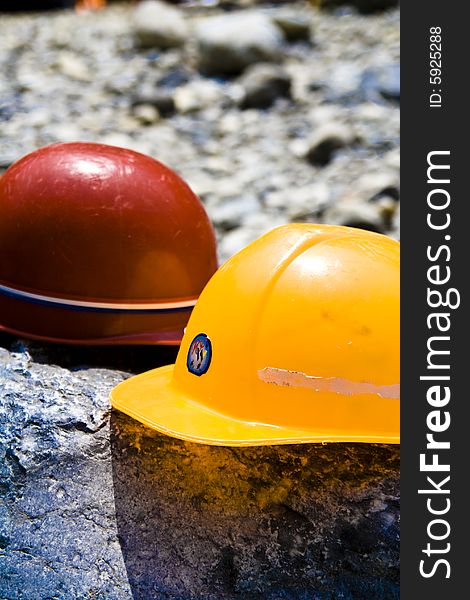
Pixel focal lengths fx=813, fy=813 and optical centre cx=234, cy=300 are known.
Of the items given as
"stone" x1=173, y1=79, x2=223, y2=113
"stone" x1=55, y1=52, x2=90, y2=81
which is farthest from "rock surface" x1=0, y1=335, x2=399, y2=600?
"stone" x1=55, y1=52, x2=90, y2=81

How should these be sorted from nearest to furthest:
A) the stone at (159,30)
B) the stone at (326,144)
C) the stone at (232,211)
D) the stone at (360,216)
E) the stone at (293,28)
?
the stone at (360,216) → the stone at (232,211) → the stone at (326,144) → the stone at (159,30) → the stone at (293,28)

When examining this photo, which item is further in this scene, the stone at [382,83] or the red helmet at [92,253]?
the stone at [382,83]

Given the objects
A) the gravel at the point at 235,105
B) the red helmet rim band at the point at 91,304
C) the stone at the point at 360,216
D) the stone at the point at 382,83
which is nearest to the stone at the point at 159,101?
the gravel at the point at 235,105

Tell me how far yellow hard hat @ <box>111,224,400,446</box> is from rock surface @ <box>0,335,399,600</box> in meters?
0.14

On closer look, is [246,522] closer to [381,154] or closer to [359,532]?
[359,532]

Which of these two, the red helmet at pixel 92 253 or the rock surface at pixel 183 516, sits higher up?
the red helmet at pixel 92 253

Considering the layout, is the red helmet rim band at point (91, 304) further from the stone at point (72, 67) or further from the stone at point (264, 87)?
the stone at point (72, 67)

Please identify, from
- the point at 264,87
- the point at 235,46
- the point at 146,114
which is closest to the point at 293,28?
the point at 235,46

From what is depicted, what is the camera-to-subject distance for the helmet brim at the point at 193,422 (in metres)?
1.69

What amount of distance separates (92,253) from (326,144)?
4.70 m

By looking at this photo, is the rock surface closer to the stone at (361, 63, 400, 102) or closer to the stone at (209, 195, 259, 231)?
the stone at (209, 195, 259, 231)

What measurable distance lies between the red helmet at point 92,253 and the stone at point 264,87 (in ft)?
17.8

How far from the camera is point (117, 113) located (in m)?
7.38

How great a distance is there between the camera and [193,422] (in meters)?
1.78
